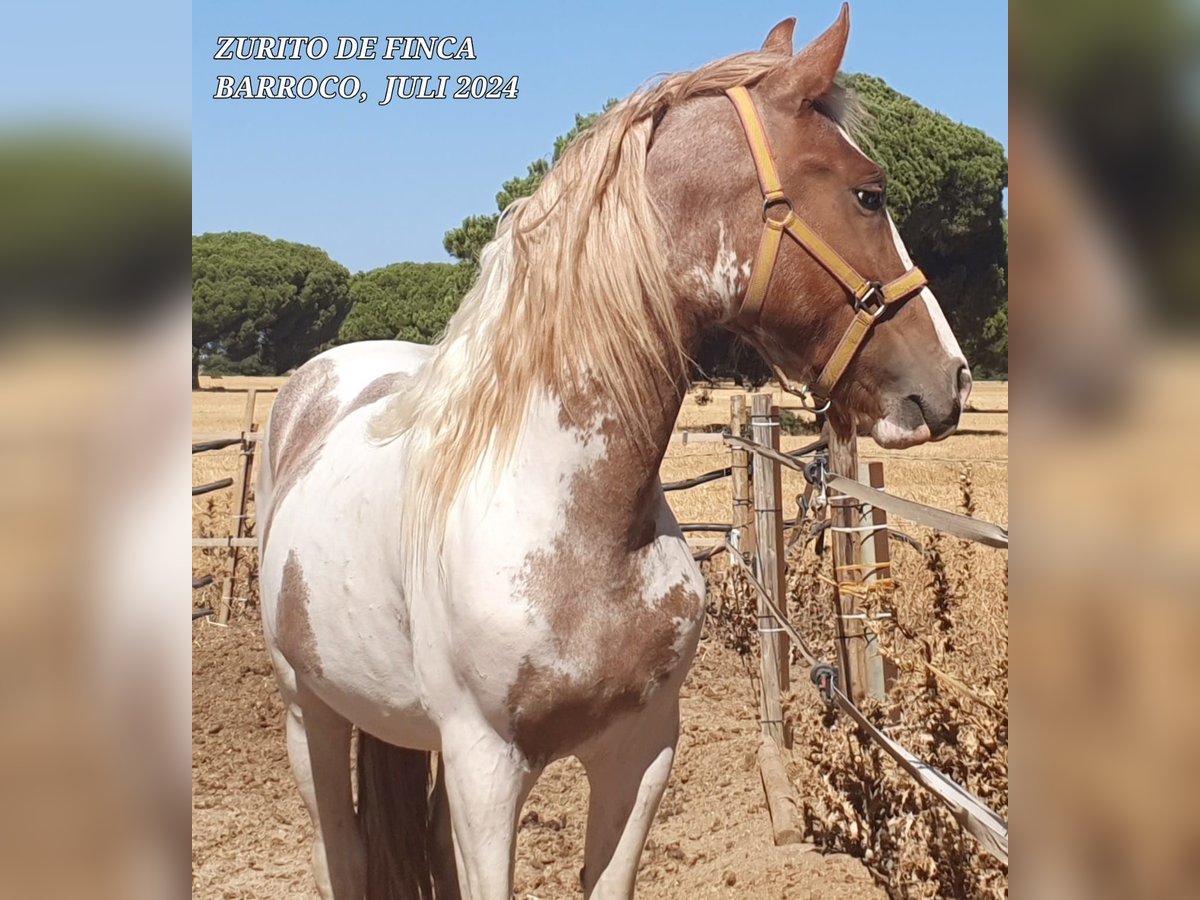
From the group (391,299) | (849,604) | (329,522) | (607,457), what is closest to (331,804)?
(329,522)

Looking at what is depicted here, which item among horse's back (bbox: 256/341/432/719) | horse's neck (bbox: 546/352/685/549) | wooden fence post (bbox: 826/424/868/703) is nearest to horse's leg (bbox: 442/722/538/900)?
horse's back (bbox: 256/341/432/719)

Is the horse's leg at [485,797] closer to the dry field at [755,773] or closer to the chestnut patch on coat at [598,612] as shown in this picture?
the chestnut patch on coat at [598,612]

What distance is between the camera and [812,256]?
1976mm

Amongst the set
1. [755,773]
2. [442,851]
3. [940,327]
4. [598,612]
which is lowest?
[755,773]

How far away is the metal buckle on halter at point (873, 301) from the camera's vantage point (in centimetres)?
195

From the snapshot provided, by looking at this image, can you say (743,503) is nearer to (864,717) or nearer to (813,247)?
(864,717)

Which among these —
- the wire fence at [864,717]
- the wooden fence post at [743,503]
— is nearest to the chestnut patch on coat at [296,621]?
the wire fence at [864,717]

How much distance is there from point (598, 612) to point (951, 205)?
24022 millimetres

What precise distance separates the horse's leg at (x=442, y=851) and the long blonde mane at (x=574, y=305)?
4.65ft
